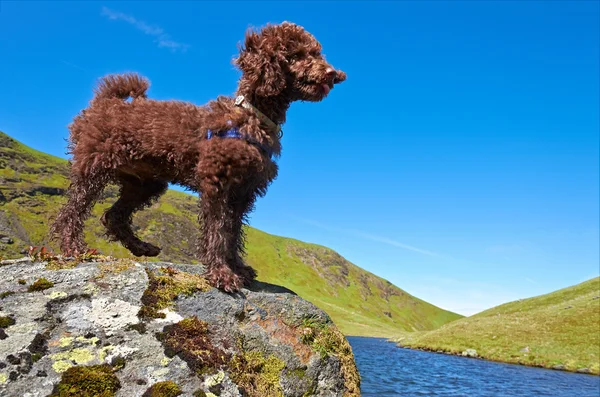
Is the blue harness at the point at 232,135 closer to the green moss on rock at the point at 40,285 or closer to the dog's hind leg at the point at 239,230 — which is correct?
the dog's hind leg at the point at 239,230

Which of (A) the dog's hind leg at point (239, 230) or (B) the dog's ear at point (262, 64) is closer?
(B) the dog's ear at point (262, 64)

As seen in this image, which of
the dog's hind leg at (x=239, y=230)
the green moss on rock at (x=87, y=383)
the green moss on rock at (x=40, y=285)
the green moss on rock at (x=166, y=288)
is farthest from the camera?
the dog's hind leg at (x=239, y=230)

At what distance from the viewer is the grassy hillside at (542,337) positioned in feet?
148

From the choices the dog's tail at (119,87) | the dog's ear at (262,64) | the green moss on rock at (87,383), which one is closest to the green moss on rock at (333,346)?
the green moss on rock at (87,383)

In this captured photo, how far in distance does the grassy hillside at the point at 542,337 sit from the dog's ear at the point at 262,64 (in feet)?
158

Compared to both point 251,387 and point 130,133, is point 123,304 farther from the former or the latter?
point 130,133

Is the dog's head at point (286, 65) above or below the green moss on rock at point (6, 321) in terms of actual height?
above

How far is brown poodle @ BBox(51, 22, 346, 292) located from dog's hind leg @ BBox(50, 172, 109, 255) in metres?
0.01

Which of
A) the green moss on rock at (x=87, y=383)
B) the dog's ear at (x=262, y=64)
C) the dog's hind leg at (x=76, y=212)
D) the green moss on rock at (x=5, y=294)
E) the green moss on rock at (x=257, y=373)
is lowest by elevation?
the green moss on rock at (x=87, y=383)

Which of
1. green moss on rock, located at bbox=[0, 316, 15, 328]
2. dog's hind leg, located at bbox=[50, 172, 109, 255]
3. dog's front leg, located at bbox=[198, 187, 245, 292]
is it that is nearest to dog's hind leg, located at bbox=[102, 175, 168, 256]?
dog's hind leg, located at bbox=[50, 172, 109, 255]

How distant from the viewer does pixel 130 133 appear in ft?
19.3

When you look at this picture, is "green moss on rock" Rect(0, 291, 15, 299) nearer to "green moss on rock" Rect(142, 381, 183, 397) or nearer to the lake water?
"green moss on rock" Rect(142, 381, 183, 397)

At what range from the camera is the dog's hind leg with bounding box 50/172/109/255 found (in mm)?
5855

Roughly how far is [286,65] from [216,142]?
1.37m
